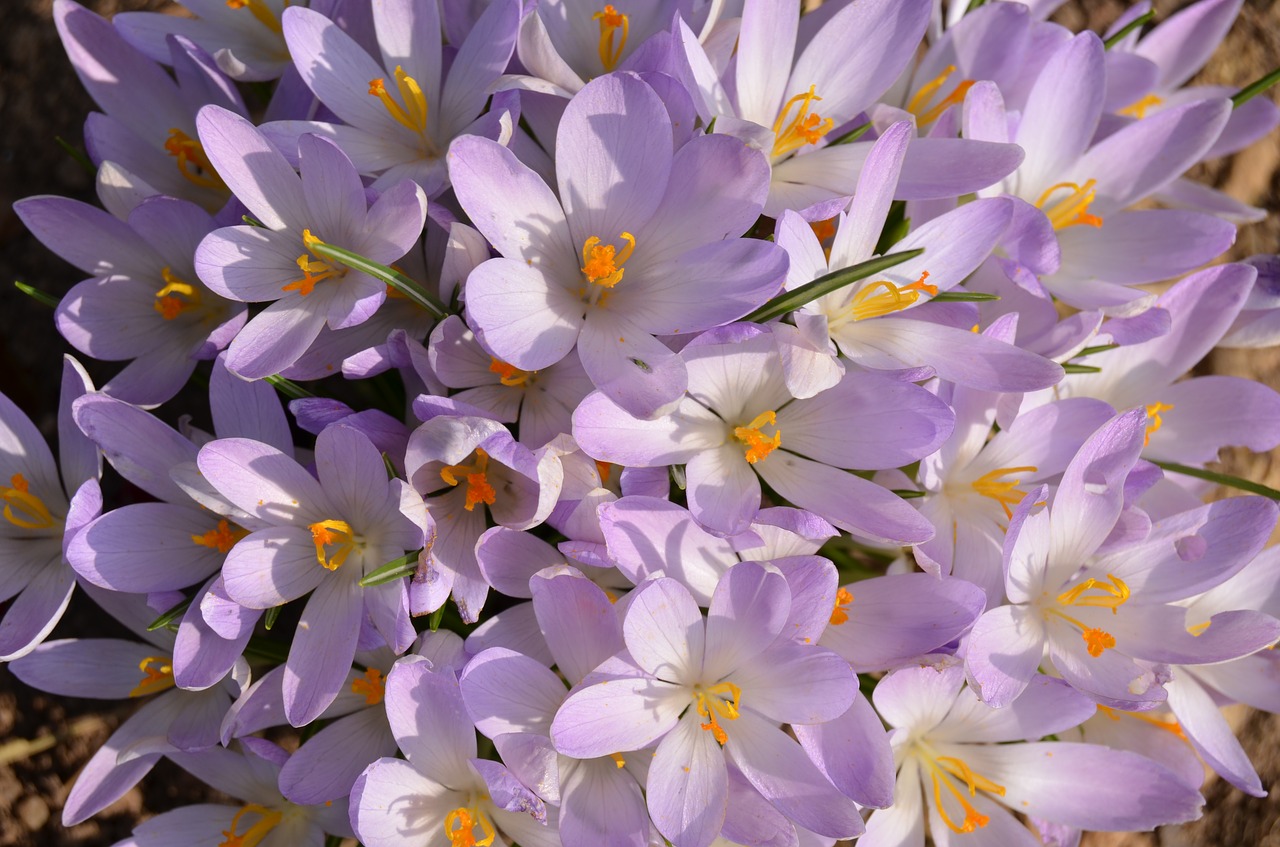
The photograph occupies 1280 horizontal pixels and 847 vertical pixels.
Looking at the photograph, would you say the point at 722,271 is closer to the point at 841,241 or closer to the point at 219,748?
the point at 841,241

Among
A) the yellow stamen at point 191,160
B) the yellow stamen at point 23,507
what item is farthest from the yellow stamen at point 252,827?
the yellow stamen at point 191,160

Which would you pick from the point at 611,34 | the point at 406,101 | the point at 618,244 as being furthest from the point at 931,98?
the point at 406,101

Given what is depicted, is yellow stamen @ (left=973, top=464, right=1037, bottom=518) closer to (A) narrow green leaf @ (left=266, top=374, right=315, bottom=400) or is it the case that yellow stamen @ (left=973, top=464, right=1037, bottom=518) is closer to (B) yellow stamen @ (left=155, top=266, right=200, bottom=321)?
(A) narrow green leaf @ (left=266, top=374, right=315, bottom=400)

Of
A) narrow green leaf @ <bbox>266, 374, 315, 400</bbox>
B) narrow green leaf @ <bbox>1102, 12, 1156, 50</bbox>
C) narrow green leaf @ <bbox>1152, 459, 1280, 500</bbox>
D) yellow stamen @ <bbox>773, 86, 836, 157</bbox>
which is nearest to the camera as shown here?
narrow green leaf @ <bbox>266, 374, 315, 400</bbox>

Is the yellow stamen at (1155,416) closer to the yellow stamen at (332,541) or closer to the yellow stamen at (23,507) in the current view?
the yellow stamen at (332,541)

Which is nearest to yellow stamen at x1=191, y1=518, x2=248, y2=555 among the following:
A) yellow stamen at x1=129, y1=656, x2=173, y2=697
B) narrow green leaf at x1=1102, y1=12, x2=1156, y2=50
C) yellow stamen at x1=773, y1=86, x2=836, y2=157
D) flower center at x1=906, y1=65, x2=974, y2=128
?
yellow stamen at x1=129, y1=656, x2=173, y2=697

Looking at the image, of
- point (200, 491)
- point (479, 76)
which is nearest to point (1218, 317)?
point (479, 76)
